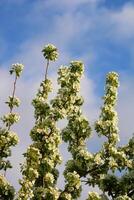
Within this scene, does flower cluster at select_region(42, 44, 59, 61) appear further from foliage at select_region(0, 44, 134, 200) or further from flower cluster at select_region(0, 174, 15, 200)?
flower cluster at select_region(0, 174, 15, 200)

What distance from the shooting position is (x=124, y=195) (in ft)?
139

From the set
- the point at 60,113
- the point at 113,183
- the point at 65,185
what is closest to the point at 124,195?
the point at 113,183

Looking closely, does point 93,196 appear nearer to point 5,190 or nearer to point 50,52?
point 5,190

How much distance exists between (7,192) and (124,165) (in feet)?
26.5

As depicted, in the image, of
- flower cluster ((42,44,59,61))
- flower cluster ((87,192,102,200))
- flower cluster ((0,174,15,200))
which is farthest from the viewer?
flower cluster ((42,44,59,61))

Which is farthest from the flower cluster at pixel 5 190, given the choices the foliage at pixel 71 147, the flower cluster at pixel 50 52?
the flower cluster at pixel 50 52

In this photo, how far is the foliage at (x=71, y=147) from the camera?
4291 cm

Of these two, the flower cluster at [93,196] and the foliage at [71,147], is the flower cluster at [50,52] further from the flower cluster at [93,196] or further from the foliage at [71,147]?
the flower cluster at [93,196]

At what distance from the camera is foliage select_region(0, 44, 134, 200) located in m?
42.9

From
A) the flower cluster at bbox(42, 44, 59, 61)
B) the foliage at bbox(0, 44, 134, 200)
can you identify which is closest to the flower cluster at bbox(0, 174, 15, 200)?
the foliage at bbox(0, 44, 134, 200)

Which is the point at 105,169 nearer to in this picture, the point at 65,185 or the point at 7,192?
the point at 65,185

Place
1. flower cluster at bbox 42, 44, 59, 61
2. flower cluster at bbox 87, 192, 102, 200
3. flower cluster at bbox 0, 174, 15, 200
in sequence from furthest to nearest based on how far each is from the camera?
flower cluster at bbox 42, 44, 59, 61 < flower cluster at bbox 0, 174, 15, 200 < flower cluster at bbox 87, 192, 102, 200

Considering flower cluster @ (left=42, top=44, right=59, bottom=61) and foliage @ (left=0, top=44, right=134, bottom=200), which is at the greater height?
flower cluster @ (left=42, top=44, right=59, bottom=61)

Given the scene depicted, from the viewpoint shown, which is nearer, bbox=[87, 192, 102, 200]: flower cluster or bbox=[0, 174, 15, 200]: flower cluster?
bbox=[87, 192, 102, 200]: flower cluster
